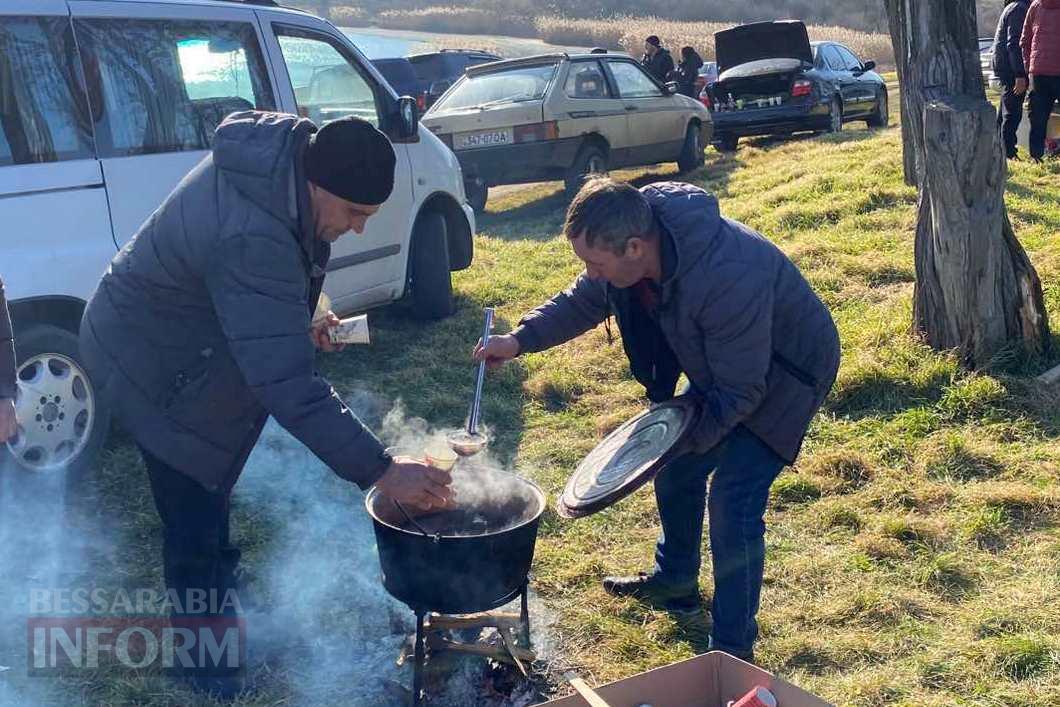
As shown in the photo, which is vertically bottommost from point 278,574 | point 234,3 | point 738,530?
point 278,574

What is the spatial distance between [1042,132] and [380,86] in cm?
724

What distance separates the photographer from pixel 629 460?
10.2 ft

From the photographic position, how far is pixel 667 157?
41.8 ft

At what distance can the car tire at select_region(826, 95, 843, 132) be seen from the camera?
14.3 meters

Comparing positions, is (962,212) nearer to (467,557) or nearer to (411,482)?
(467,557)

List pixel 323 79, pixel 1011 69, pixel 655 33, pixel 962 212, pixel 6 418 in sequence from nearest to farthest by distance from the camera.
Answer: pixel 6 418 < pixel 962 212 < pixel 323 79 < pixel 1011 69 < pixel 655 33

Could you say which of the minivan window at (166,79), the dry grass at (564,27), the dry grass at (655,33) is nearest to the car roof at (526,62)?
the minivan window at (166,79)

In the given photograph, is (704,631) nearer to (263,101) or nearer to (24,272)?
(24,272)

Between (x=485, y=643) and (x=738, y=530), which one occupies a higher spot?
(x=738, y=530)

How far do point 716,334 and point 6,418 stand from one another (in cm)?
215

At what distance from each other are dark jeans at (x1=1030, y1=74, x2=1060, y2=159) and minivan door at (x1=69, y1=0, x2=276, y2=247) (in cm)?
778

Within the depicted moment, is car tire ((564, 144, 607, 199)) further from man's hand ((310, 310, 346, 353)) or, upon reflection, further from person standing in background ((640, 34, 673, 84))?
man's hand ((310, 310, 346, 353))

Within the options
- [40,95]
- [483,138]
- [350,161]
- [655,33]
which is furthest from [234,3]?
[655,33]

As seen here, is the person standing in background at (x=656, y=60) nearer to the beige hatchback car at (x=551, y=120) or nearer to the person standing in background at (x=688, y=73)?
the person standing in background at (x=688, y=73)
